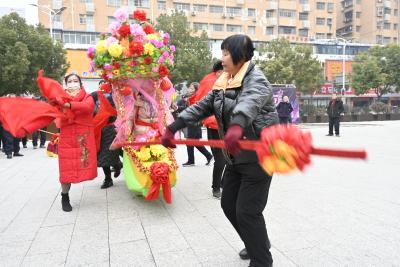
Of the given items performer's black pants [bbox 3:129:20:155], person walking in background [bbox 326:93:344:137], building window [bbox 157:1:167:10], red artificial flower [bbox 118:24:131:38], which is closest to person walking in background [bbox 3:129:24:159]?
performer's black pants [bbox 3:129:20:155]

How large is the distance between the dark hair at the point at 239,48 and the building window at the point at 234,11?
1743 inches

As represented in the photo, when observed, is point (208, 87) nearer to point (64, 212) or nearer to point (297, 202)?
point (297, 202)

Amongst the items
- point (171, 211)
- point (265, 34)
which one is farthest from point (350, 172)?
point (265, 34)

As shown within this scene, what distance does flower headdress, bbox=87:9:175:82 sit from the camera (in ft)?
15.7

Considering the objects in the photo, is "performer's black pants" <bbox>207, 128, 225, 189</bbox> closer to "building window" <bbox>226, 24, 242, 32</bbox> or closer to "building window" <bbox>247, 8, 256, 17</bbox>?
"building window" <bbox>226, 24, 242, 32</bbox>

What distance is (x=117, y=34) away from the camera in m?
4.92

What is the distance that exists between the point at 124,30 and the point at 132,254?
2848mm

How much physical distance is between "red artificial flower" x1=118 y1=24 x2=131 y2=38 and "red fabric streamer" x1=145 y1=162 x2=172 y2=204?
1.72 m

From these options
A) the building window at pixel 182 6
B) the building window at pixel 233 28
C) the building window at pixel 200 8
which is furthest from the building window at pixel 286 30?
the building window at pixel 182 6

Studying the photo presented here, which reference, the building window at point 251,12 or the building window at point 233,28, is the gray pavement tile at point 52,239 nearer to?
the building window at point 233,28

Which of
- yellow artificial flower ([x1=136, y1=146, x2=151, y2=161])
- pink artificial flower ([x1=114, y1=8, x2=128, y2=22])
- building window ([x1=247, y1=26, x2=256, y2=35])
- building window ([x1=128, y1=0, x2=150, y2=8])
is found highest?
building window ([x1=128, y1=0, x2=150, y2=8])

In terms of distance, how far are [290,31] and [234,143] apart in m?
48.9

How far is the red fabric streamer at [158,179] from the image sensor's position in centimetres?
443

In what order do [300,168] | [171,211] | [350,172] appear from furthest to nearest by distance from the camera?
[350,172] → [171,211] → [300,168]
